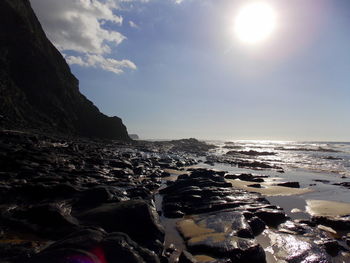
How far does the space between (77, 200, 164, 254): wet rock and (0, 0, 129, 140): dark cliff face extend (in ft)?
97.9

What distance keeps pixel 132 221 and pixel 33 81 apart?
4460cm

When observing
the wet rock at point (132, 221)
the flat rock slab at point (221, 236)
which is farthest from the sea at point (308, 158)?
the wet rock at point (132, 221)

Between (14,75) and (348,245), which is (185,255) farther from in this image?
(14,75)

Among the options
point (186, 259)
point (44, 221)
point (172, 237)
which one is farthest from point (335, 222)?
point (44, 221)

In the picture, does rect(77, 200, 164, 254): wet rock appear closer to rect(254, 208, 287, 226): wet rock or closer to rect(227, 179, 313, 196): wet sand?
rect(254, 208, 287, 226): wet rock

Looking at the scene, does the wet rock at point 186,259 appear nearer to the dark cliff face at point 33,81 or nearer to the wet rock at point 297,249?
the wet rock at point 297,249

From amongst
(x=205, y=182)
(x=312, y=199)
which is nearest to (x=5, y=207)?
(x=205, y=182)

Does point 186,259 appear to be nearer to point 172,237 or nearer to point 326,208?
point 172,237

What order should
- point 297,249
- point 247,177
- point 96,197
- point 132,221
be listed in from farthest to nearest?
point 247,177
point 96,197
point 132,221
point 297,249

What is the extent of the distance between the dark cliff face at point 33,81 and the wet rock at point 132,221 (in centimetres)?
2982

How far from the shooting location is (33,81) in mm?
46031

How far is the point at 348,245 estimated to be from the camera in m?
9.02

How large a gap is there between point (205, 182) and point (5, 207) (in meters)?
10.7

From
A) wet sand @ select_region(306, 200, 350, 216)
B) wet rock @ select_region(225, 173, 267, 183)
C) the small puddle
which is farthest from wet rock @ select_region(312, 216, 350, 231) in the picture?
wet rock @ select_region(225, 173, 267, 183)
